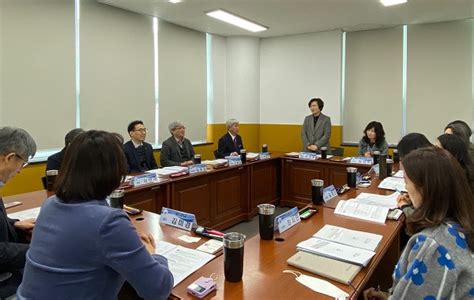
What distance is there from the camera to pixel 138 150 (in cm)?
383

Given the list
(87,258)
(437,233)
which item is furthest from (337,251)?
(87,258)

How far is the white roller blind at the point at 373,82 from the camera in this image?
5.52m

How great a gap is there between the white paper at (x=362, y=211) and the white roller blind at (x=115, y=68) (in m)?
3.51

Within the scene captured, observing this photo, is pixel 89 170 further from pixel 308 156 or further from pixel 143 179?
pixel 308 156

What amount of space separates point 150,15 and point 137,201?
325 centimetres

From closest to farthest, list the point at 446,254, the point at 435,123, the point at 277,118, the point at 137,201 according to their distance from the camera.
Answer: the point at 446,254
the point at 137,201
the point at 435,123
the point at 277,118

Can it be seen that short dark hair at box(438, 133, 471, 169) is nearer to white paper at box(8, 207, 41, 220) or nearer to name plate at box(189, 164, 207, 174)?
name plate at box(189, 164, 207, 174)

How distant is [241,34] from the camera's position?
6.11m

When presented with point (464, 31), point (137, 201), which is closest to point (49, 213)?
point (137, 201)

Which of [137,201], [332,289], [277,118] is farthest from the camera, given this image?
[277,118]

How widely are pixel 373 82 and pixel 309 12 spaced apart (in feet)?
6.01

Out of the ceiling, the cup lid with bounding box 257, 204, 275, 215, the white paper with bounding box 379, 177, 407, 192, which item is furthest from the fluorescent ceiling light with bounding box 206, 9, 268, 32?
the cup lid with bounding box 257, 204, 275, 215

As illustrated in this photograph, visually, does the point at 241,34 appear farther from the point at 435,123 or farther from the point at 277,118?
the point at 435,123

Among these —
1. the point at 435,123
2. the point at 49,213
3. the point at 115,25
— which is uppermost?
the point at 115,25
